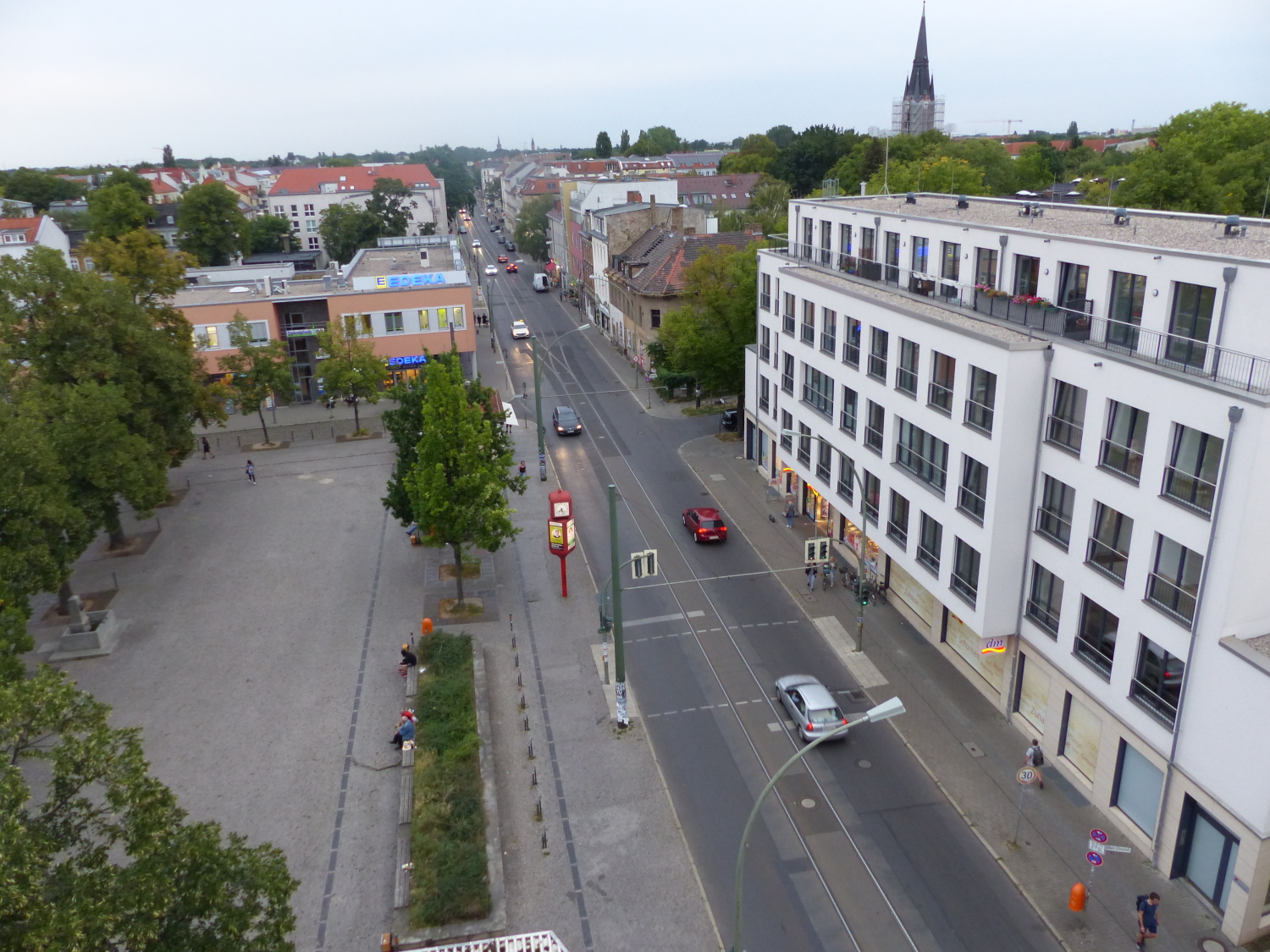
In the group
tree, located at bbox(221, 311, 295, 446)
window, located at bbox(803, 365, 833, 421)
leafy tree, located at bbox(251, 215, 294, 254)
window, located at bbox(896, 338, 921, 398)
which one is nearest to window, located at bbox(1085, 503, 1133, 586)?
window, located at bbox(896, 338, 921, 398)

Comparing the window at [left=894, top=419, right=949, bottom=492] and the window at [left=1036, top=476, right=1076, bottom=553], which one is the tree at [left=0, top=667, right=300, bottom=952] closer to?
the window at [left=1036, top=476, right=1076, bottom=553]

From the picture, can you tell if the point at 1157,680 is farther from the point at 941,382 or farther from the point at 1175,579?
the point at 941,382

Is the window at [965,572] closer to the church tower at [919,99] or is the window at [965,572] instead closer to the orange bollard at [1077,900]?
the orange bollard at [1077,900]

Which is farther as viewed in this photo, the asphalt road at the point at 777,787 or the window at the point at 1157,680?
the window at the point at 1157,680

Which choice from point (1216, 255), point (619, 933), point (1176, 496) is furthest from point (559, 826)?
point (1216, 255)

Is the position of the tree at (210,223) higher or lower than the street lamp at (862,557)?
higher

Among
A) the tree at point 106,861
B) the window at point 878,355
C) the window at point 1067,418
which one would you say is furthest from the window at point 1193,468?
the tree at point 106,861

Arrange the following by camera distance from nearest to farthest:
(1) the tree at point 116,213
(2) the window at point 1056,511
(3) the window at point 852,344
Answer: (2) the window at point 1056,511, (3) the window at point 852,344, (1) the tree at point 116,213
